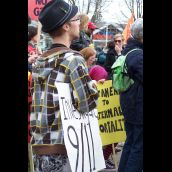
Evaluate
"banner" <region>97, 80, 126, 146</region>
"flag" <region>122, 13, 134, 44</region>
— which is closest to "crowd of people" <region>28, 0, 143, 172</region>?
"flag" <region>122, 13, 134, 44</region>

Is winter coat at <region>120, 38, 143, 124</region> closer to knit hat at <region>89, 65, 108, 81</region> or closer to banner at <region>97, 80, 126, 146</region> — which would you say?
knit hat at <region>89, 65, 108, 81</region>

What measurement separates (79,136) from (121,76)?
113 centimetres

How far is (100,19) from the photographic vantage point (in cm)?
461

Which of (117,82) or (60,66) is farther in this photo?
(117,82)

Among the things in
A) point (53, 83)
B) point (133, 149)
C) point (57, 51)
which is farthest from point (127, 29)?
point (53, 83)

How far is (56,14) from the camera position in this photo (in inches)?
147

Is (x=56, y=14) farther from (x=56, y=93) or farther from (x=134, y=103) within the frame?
(x=134, y=103)

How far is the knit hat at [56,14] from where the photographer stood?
12.1 feet

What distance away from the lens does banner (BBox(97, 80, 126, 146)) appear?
5.11m

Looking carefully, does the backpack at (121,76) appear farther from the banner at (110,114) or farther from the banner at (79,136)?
the banner at (79,136)
